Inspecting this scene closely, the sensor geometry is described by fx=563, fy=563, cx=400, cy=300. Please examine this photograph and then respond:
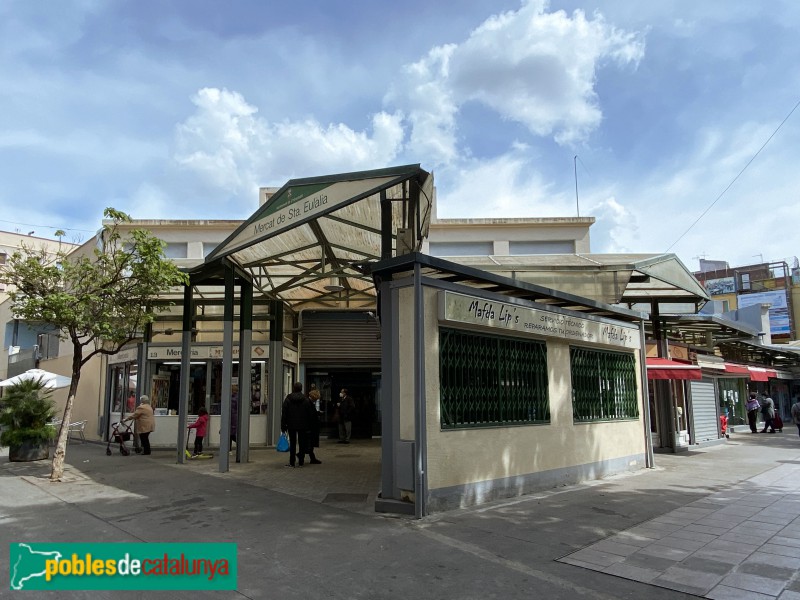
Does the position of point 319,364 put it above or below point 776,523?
above

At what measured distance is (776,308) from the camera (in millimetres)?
53031

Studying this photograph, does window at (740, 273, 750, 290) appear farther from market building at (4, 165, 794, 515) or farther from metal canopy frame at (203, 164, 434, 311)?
metal canopy frame at (203, 164, 434, 311)

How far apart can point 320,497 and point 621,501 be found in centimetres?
→ 444

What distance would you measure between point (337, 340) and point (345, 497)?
11030mm

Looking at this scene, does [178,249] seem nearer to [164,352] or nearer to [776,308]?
[164,352]

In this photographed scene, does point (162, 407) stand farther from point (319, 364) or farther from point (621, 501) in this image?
point (621, 501)

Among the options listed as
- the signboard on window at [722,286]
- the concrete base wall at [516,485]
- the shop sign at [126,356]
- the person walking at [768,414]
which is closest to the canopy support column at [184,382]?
the shop sign at [126,356]

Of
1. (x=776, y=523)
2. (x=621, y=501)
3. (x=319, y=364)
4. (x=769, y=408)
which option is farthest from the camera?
(x=769, y=408)

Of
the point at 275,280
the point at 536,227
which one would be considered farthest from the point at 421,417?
the point at 536,227

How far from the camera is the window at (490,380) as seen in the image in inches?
303

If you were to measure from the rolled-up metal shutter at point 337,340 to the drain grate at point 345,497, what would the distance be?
34.8ft

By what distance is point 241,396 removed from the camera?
12.9m

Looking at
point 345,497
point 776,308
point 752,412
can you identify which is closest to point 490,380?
point 345,497

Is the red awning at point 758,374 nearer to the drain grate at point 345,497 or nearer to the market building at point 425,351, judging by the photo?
the market building at point 425,351
